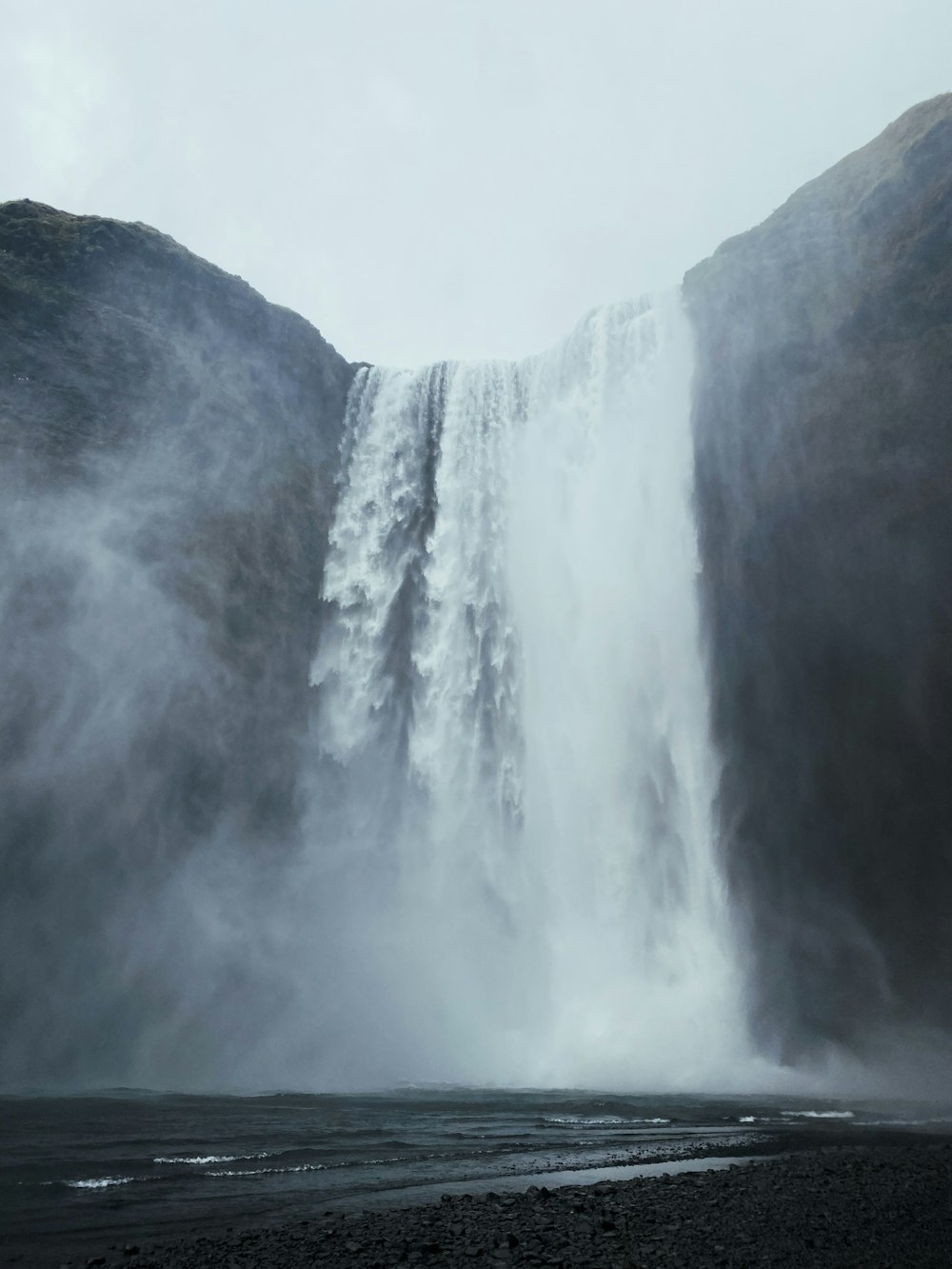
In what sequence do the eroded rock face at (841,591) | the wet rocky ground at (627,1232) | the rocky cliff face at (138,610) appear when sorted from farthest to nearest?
1. the rocky cliff face at (138,610)
2. the eroded rock face at (841,591)
3. the wet rocky ground at (627,1232)

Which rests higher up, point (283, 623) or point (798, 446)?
point (798, 446)

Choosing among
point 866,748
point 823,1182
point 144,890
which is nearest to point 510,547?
point 866,748

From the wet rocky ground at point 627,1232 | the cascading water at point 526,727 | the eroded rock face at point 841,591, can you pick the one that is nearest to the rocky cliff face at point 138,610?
the cascading water at point 526,727

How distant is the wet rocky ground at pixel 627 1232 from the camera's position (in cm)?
606

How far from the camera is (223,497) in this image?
1091 inches

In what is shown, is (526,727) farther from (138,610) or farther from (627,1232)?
(627,1232)

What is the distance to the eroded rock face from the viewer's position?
68.3 feet

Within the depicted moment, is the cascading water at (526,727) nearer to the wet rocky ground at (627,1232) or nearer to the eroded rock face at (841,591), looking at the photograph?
the eroded rock face at (841,591)

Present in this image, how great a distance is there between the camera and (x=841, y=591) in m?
22.7

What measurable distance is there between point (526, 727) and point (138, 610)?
39.4ft

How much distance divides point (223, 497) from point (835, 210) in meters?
20.1

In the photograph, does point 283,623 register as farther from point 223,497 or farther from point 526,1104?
point 526,1104

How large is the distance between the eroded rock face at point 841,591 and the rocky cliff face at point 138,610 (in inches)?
532

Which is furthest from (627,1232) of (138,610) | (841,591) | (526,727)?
(138,610)
